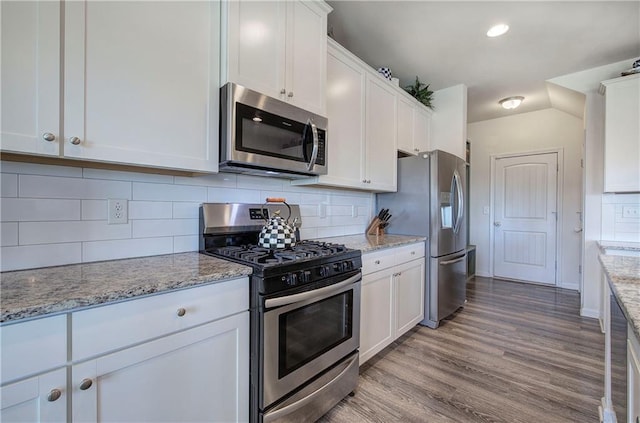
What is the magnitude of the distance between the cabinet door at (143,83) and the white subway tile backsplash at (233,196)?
325mm

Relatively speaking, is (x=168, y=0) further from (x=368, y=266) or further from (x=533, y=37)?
(x=533, y=37)

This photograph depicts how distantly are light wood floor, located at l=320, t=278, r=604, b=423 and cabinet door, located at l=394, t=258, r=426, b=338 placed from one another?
164 mm

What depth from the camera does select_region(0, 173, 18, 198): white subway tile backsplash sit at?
44.4 inches

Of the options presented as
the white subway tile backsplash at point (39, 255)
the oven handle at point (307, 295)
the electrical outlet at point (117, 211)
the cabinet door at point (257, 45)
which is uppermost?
the cabinet door at point (257, 45)

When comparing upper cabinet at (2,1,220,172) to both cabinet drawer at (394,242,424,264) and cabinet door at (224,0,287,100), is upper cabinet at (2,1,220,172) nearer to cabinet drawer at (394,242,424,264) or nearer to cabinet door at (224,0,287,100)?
Answer: cabinet door at (224,0,287,100)

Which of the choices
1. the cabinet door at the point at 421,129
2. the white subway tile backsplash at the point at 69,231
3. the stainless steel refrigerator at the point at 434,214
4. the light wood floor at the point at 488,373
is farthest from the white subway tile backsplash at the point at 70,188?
the cabinet door at the point at 421,129

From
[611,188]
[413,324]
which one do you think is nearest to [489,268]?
[611,188]

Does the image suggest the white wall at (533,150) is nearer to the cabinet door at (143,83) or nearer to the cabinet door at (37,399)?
the cabinet door at (143,83)

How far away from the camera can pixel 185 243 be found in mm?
1622

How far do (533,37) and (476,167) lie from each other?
8.79 ft

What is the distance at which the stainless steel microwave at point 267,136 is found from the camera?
1.47 m

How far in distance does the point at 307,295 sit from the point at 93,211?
1.07m

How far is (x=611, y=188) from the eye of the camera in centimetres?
275

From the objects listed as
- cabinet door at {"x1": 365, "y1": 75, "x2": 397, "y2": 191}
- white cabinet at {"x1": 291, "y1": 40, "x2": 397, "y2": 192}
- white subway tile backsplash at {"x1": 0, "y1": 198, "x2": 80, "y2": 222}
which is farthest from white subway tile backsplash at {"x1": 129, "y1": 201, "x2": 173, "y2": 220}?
cabinet door at {"x1": 365, "y1": 75, "x2": 397, "y2": 191}
